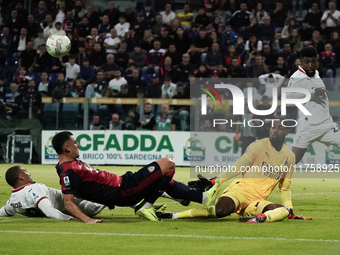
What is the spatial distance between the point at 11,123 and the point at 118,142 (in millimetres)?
3669

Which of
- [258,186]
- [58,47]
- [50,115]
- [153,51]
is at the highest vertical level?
[153,51]

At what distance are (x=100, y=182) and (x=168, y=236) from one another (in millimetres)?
1378

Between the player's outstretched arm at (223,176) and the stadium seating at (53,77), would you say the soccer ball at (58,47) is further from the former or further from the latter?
the player's outstretched arm at (223,176)

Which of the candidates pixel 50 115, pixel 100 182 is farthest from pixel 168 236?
pixel 50 115

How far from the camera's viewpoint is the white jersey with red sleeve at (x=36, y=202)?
24.1ft

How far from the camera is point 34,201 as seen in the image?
7.39m

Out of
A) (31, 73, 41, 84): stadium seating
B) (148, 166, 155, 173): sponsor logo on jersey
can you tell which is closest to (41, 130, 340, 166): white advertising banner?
(31, 73, 41, 84): stadium seating

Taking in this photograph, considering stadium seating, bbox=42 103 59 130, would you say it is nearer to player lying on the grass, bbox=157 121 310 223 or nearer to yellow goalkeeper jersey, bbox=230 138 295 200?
player lying on the grass, bbox=157 121 310 223

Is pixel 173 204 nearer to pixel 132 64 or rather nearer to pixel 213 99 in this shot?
pixel 213 99

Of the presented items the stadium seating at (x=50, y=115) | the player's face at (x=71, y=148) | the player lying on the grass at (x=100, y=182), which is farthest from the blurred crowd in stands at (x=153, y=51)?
the player's face at (x=71, y=148)

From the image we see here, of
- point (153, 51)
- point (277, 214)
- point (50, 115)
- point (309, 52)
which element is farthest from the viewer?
point (153, 51)

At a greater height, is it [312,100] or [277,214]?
[312,100]

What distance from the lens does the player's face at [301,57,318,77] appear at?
10.1 meters

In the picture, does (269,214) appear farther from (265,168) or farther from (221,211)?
(265,168)
